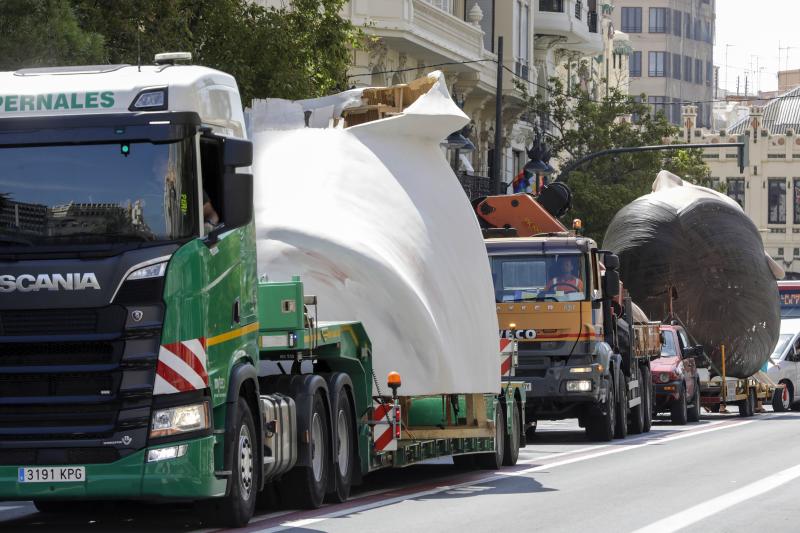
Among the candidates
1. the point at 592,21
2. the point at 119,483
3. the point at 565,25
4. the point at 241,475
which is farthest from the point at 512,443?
the point at 592,21

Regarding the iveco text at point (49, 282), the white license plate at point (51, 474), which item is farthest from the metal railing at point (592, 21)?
the white license plate at point (51, 474)

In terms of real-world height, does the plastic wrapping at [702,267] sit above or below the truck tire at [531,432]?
above

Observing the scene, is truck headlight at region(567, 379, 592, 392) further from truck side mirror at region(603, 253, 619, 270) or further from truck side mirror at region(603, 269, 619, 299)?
truck side mirror at region(603, 253, 619, 270)

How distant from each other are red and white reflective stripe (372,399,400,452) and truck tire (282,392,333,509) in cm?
116

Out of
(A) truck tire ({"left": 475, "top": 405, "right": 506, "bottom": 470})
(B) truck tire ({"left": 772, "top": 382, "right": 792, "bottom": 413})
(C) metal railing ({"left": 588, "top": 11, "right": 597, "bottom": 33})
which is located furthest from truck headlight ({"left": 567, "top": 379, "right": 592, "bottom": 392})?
(C) metal railing ({"left": 588, "top": 11, "right": 597, "bottom": 33})

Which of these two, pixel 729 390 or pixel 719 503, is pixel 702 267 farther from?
pixel 719 503

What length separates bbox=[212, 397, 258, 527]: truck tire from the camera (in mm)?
12797

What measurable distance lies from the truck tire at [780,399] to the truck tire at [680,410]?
833 centimetres

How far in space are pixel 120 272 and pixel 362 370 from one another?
4674 millimetres

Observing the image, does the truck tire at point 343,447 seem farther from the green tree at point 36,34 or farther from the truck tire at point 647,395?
the truck tire at point 647,395

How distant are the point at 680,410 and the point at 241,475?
21.1m

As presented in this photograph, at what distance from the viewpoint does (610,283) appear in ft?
84.2

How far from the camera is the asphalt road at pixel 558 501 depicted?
13.6 meters

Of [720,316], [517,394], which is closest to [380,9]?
[720,316]
